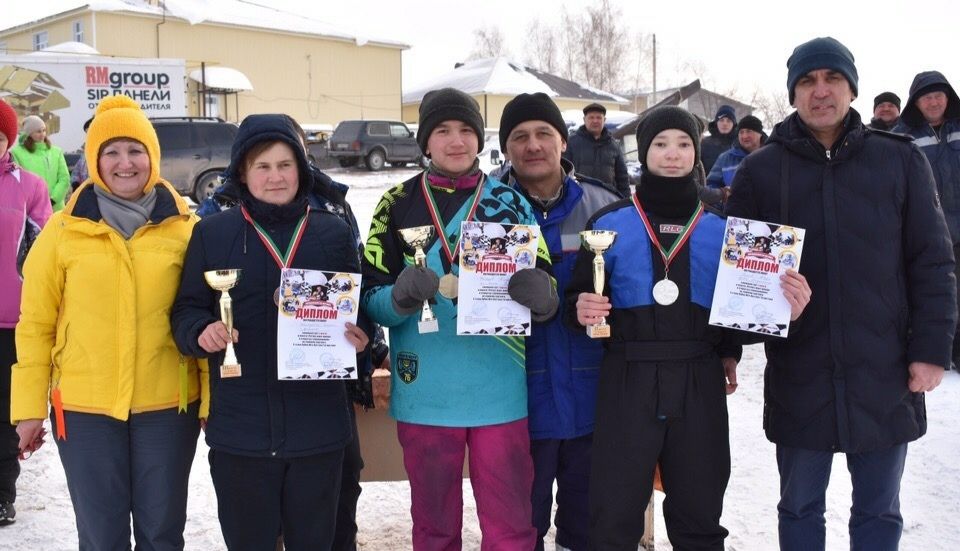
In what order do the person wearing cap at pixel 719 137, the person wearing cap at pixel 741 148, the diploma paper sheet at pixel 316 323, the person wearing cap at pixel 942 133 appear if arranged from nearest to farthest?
1. the diploma paper sheet at pixel 316 323
2. the person wearing cap at pixel 942 133
3. the person wearing cap at pixel 741 148
4. the person wearing cap at pixel 719 137

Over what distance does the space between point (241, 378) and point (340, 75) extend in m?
36.0

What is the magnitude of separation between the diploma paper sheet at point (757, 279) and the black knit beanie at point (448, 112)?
3.35ft

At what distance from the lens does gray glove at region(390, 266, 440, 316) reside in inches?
103

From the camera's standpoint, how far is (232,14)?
3419 cm

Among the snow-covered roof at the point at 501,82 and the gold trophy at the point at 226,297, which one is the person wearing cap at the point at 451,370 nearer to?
the gold trophy at the point at 226,297

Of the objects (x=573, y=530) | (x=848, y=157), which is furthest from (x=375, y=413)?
(x=848, y=157)

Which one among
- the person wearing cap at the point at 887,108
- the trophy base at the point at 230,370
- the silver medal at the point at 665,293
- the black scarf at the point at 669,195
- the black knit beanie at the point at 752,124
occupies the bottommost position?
the trophy base at the point at 230,370

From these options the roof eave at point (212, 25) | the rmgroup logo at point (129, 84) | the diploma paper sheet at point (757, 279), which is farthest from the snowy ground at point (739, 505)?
the roof eave at point (212, 25)

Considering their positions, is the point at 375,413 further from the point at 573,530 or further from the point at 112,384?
the point at 112,384

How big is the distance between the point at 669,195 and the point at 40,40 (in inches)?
1565

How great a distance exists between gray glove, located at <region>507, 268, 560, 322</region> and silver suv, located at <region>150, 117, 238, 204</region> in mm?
14505

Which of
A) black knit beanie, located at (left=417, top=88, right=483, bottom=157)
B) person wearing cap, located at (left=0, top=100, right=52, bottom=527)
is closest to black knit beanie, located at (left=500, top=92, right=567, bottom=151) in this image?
black knit beanie, located at (left=417, top=88, right=483, bottom=157)

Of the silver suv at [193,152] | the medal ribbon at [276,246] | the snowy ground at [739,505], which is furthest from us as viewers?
the silver suv at [193,152]

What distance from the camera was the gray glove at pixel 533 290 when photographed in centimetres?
275
